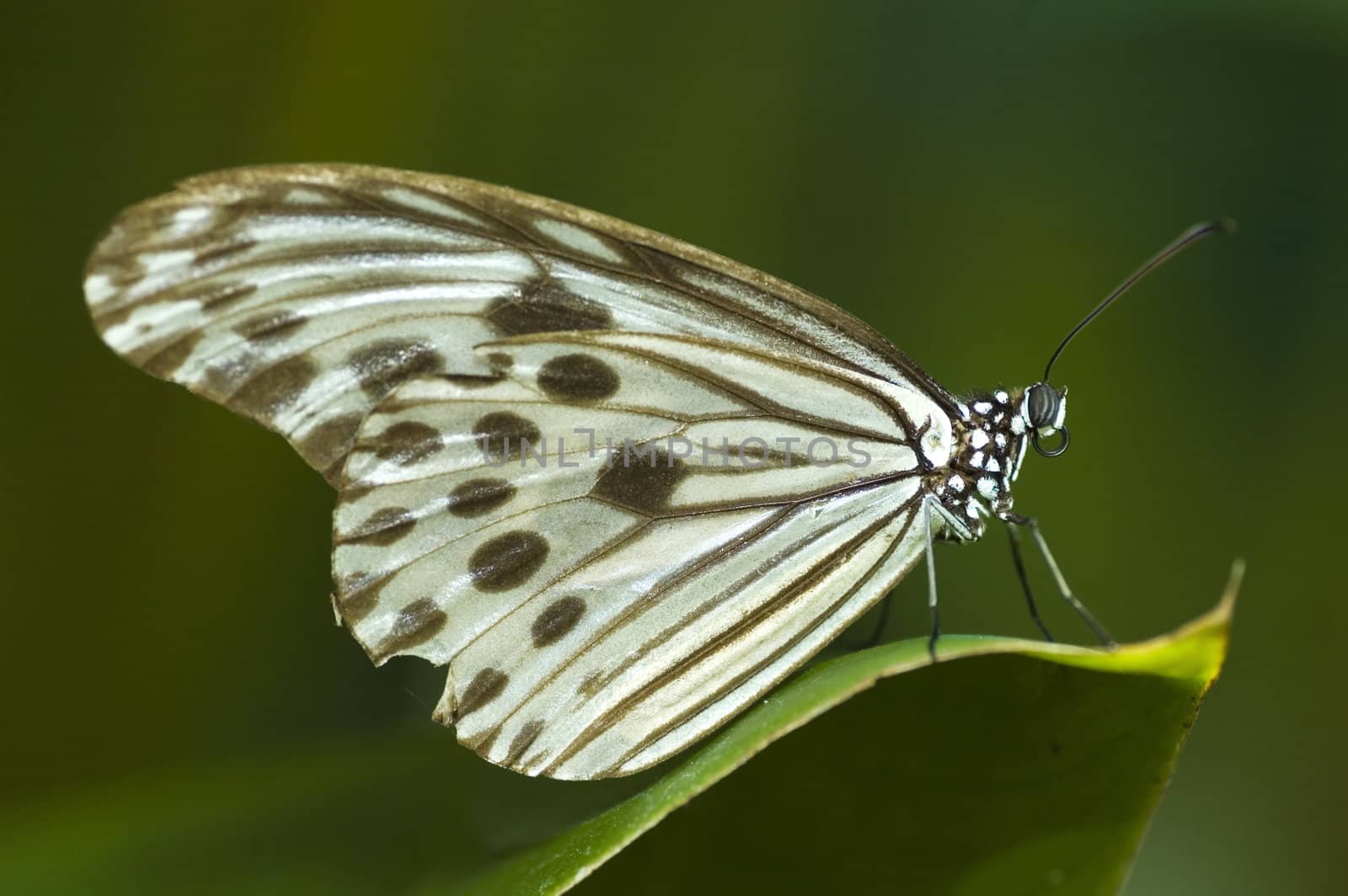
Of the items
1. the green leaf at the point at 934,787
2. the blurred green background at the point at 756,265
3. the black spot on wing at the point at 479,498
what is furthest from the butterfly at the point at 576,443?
the green leaf at the point at 934,787

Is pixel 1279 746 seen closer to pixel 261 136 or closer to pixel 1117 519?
pixel 1117 519

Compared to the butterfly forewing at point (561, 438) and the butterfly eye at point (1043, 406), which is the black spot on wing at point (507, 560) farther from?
the butterfly eye at point (1043, 406)

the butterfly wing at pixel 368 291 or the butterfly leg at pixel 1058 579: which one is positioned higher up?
the butterfly wing at pixel 368 291

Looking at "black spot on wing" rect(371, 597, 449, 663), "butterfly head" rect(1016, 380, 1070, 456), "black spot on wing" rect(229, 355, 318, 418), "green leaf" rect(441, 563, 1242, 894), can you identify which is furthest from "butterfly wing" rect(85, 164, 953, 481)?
"green leaf" rect(441, 563, 1242, 894)

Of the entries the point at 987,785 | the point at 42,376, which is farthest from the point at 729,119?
the point at 987,785

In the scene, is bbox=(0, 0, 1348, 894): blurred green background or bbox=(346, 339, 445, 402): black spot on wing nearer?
bbox=(346, 339, 445, 402): black spot on wing

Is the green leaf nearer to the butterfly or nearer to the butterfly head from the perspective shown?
the butterfly

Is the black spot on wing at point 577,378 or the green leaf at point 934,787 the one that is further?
the black spot on wing at point 577,378

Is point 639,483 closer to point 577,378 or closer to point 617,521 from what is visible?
point 617,521
